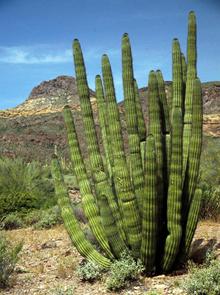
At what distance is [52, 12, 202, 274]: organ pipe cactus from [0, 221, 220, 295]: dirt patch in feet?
1.64

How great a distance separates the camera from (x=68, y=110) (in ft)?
28.9

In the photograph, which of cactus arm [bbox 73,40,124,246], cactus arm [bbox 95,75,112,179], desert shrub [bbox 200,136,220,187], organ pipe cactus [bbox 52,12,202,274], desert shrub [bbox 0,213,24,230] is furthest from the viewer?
desert shrub [bbox 200,136,220,187]

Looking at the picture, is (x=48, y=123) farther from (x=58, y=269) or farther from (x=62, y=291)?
(x=62, y=291)

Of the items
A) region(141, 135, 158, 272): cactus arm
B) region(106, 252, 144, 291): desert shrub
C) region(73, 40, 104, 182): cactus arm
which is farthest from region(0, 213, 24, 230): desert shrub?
region(141, 135, 158, 272): cactus arm

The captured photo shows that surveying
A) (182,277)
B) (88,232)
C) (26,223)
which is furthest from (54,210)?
(182,277)

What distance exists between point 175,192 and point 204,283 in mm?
1462

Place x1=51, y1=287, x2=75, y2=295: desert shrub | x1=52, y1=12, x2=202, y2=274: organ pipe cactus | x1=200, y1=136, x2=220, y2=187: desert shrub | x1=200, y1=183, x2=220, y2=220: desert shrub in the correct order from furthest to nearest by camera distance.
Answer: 1. x1=200, y1=136, x2=220, y2=187: desert shrub
2. x1=200, y1=183, x2=220, y2=220: desert shrub
3. x1=52, y1=12, x2=202, y2=274: organ pipe cactus
4. x1=51, y1=287, x2=75, y2=295: desert shrub

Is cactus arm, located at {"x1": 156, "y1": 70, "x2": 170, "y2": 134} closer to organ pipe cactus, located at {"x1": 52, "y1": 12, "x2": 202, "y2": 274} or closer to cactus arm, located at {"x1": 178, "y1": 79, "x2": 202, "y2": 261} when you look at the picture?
organ pipe cactus, located at {"x1": 52, "y1": 12, "x2": 202, "y2": 274}

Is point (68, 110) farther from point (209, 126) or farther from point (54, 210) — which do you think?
point (209, 126)

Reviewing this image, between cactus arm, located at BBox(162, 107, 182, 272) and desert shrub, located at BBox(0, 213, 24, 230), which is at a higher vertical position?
cactus arm, located at BBox(162, 107, 182, 272)

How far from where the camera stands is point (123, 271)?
761cm

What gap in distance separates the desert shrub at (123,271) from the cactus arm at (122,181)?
0.18 metres

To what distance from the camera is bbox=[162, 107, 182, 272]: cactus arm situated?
767 centimetres

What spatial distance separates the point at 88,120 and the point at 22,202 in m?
7.91
